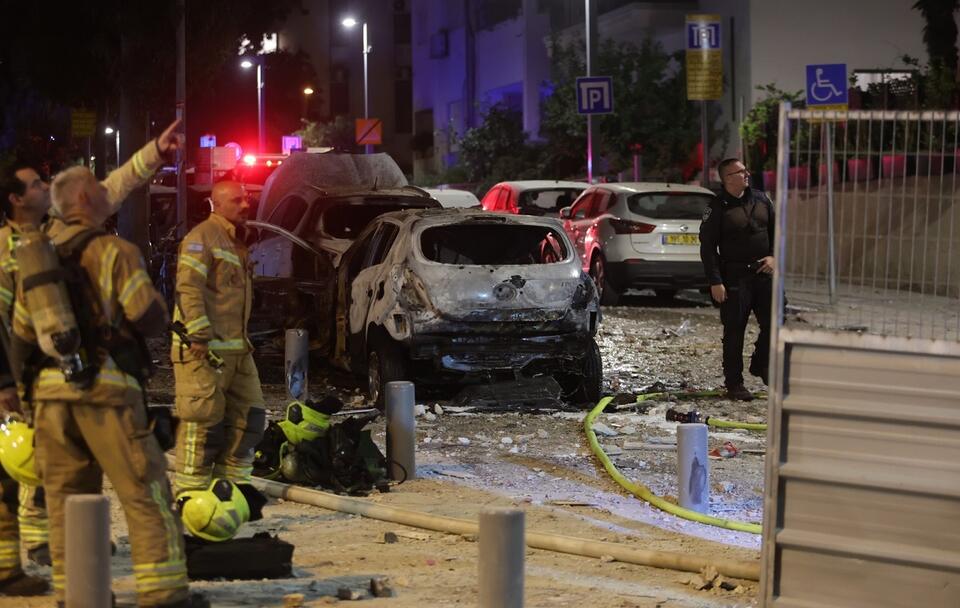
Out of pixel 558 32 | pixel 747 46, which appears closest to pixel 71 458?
pixel 747 46

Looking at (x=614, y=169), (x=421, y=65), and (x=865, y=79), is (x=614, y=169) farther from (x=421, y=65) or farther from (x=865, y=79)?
(x=421, y=65)

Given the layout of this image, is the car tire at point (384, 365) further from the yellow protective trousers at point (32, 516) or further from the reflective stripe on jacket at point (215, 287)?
the yellow protective trousers at point (32, 516)

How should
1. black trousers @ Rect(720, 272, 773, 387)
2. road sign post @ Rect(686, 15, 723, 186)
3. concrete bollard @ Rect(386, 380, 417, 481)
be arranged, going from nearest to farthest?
concrete bollard @ Rect(386, 380, 417, 481), black trousers @ Rect(720, 272, 773, 387), road sign post @ Rect(686, 15, 723, 186)

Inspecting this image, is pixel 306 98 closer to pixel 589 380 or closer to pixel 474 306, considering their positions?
pixel 589 380

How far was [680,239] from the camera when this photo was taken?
65.1 ft

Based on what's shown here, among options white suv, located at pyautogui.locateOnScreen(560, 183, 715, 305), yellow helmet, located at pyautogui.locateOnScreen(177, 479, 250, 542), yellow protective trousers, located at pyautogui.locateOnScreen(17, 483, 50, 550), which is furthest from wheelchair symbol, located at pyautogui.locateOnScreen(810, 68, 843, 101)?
yellow protective trousers, located at pyautogui.locateOnScreen(17, 483, 50, 550)

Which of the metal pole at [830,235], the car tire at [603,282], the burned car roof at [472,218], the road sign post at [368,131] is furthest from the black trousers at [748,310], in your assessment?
the road sign post at [368,131]

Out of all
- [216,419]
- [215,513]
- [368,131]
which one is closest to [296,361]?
[216,419]

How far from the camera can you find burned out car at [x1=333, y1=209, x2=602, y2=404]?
11.7 meters

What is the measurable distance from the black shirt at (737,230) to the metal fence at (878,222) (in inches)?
213

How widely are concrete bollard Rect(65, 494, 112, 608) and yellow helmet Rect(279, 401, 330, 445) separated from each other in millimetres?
3515

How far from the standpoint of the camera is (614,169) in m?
35.5

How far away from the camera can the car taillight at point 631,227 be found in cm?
1992

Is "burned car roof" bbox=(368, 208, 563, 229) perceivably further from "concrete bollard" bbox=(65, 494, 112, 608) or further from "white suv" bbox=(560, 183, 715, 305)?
"white suv" bbox=(560, 183, 715, 305)
